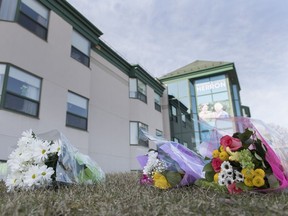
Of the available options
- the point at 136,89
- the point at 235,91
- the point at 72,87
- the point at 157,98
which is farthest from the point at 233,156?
the point at 235,91

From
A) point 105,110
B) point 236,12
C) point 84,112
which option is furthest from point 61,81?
point 236,12

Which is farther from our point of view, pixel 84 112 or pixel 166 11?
pixel 84 112

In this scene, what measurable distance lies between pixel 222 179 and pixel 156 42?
9123 mm

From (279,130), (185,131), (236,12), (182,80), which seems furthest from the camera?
(182,80)

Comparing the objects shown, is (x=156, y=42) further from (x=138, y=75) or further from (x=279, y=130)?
(x=279, y=130)

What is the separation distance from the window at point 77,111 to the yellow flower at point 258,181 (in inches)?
273

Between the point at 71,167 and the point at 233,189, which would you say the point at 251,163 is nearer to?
the point at 233,189

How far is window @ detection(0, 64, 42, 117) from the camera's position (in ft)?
21.0

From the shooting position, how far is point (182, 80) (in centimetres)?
2442

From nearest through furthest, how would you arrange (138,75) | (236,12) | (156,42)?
1. (236,12)
2. (156,42)
3. (138,75)

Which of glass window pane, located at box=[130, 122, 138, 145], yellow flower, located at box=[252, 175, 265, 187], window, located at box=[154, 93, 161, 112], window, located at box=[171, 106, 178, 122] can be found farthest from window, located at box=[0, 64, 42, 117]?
window, located at box=[171, 106, 178, 122]

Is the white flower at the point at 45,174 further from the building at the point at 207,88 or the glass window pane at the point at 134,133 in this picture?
the building at the point at 207,88

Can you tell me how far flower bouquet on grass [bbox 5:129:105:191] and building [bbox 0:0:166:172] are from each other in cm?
348

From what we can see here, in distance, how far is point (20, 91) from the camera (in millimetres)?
6773
